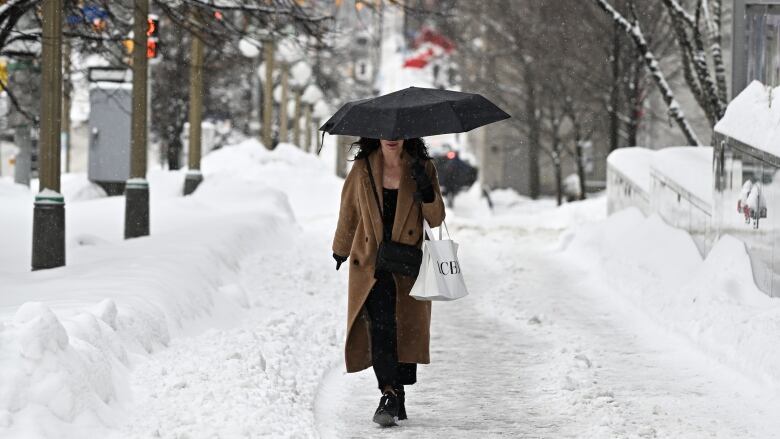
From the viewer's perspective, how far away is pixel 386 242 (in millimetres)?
6891

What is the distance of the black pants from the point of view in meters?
7.02

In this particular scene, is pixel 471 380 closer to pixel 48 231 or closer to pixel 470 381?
pixel 470 381

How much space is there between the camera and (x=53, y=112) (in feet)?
36.0

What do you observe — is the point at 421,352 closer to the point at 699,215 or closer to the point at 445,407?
the point at 445,407

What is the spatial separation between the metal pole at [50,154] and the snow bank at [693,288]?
17.7 ft

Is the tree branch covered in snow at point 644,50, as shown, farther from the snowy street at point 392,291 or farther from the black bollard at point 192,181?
the black bollard at point 192,181

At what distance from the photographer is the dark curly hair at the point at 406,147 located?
274 inches

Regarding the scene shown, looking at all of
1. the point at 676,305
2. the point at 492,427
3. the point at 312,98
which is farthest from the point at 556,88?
the point at 492,427

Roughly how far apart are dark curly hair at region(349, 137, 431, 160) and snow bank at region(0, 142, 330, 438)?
69.5 inches

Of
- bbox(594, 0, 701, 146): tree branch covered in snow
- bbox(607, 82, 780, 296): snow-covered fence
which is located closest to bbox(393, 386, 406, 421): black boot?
bbox(607, 82, 780, 296): snow-covered fence

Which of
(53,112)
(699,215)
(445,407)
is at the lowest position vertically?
(445,407)

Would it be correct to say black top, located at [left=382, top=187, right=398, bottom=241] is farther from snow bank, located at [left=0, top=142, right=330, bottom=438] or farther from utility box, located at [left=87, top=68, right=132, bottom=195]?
utility box, located at [left=87, top=68, right=132, bottom=195]

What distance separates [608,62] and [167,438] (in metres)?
21.5

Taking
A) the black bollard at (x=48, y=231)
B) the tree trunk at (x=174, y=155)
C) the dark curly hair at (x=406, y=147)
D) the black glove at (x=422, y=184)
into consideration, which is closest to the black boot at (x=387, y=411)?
the black glove at (x=422, y=184)
